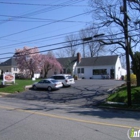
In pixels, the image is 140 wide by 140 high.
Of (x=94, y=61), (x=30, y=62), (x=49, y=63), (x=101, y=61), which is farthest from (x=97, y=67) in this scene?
(x=30, y=62)

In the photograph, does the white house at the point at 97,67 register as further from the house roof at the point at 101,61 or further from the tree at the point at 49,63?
the tree at the point at 49,63

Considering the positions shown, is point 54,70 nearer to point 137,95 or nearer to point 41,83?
point 41,83

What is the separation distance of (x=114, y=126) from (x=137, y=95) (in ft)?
34.1

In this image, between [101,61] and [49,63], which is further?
[49,63]

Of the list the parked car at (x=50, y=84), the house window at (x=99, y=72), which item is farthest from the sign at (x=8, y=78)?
the house window at (x=99, y=72)

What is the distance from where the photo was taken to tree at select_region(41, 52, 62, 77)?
5472 cm

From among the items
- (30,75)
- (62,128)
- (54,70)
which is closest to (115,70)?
(54,70)

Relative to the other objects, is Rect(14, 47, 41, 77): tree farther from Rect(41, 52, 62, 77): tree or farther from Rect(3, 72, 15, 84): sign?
Rect(3, 72, 15, 84): sign

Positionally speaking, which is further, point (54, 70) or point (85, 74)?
point (54, 70)

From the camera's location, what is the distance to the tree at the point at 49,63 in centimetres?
5472

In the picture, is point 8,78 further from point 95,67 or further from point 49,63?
point 95,67

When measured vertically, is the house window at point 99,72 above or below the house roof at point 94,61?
→ below

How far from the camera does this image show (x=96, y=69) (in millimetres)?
51656

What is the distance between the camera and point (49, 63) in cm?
5572
